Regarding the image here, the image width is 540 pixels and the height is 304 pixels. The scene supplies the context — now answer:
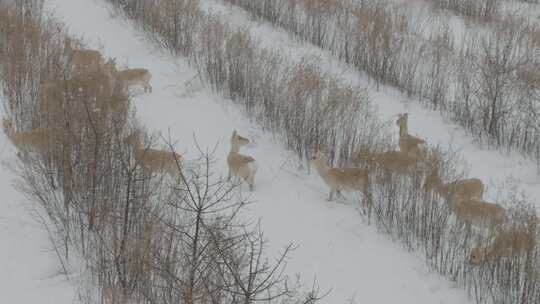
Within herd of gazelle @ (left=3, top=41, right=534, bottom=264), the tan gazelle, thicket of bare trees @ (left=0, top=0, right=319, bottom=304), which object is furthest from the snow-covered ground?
the tan gazelle

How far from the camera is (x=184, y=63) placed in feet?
31.5

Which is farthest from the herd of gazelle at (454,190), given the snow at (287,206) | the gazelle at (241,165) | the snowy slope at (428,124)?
the snowy slope at (428,124)

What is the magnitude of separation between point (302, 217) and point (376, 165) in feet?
3.26

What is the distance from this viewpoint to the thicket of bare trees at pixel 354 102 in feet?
16.6

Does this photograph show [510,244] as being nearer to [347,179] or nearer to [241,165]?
[347,179]

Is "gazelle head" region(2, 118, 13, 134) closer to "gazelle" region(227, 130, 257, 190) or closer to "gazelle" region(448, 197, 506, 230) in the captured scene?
"gazelle" region(227, 130, 257, 190)

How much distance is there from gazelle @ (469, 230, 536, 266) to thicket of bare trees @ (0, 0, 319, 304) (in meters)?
1.55

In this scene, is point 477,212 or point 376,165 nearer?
point 477,212

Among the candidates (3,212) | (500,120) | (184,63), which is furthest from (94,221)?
(500,120)

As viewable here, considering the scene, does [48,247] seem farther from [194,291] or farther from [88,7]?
[88,7]

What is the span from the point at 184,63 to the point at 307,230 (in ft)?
15.5

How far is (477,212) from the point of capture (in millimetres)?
5371

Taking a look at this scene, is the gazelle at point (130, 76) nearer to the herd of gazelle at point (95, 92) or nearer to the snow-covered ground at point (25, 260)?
the herd of gazelle at point (95, 92)

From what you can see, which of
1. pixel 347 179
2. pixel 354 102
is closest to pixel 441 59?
pixel 354 102
